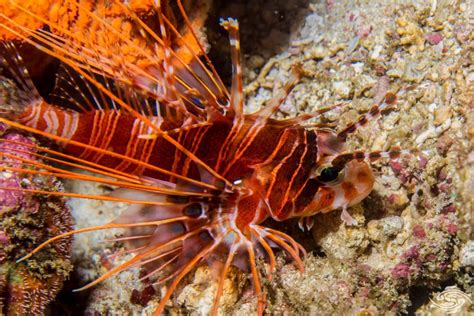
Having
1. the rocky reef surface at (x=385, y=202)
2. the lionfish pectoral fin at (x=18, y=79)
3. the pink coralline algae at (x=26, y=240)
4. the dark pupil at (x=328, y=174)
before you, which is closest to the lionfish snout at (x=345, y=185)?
the dark pupil at (x=328, y=174)

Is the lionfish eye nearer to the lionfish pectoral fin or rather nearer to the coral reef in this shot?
the coral reef

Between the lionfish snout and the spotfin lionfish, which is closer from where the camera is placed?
the spotfin lionfish

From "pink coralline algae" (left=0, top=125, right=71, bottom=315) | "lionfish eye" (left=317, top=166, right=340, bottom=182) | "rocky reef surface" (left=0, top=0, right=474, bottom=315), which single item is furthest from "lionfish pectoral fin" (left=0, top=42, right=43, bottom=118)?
"lionfish eye" (left=317, top=166, right=340, bottom=182)

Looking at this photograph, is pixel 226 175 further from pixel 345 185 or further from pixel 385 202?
pixel 385 202

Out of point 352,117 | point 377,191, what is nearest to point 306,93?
point 352,117

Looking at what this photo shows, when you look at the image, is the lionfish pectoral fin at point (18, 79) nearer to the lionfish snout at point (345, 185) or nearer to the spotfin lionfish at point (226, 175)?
the spotfin lionfish at point (226, 175)

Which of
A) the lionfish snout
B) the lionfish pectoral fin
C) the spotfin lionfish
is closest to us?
the spotfin lionfish

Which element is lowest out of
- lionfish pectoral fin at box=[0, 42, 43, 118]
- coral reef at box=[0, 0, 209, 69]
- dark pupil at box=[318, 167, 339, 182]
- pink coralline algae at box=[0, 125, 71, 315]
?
pink coralline algae at box=[0, 125, 71, 315]
